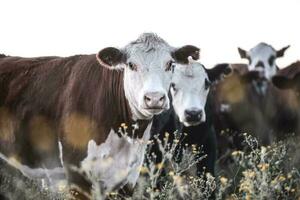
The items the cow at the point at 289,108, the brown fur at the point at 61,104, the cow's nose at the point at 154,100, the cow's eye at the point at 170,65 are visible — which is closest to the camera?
the cow's nose at the point at 154,100

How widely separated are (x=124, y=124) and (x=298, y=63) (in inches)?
313

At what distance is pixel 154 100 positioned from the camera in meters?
6.39

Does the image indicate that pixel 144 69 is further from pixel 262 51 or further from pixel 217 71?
pixel 262 51

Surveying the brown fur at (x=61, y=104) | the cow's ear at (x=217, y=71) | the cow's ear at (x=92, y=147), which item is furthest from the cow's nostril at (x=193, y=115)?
the cow's ear at (x=92, y=147)

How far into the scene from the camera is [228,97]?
14.0m

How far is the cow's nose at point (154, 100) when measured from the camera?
6.39 m

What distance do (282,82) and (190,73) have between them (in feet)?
4.75

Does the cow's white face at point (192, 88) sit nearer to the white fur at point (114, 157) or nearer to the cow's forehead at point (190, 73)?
the cow's forehead at point (190, 73)

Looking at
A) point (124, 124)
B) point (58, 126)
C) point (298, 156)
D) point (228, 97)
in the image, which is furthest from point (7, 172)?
point (228, 97)

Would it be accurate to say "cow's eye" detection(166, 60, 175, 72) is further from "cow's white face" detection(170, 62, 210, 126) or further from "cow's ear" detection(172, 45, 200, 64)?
"cow's white face" detection(170, 62, 210, 126)

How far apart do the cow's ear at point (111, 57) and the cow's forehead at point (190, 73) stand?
3.33 meters

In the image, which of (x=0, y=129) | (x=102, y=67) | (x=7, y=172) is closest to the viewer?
(x=102, y=67)

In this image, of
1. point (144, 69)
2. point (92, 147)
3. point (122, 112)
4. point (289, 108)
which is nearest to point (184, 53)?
point (144, 69)

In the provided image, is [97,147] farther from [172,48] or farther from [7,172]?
[7,172]
